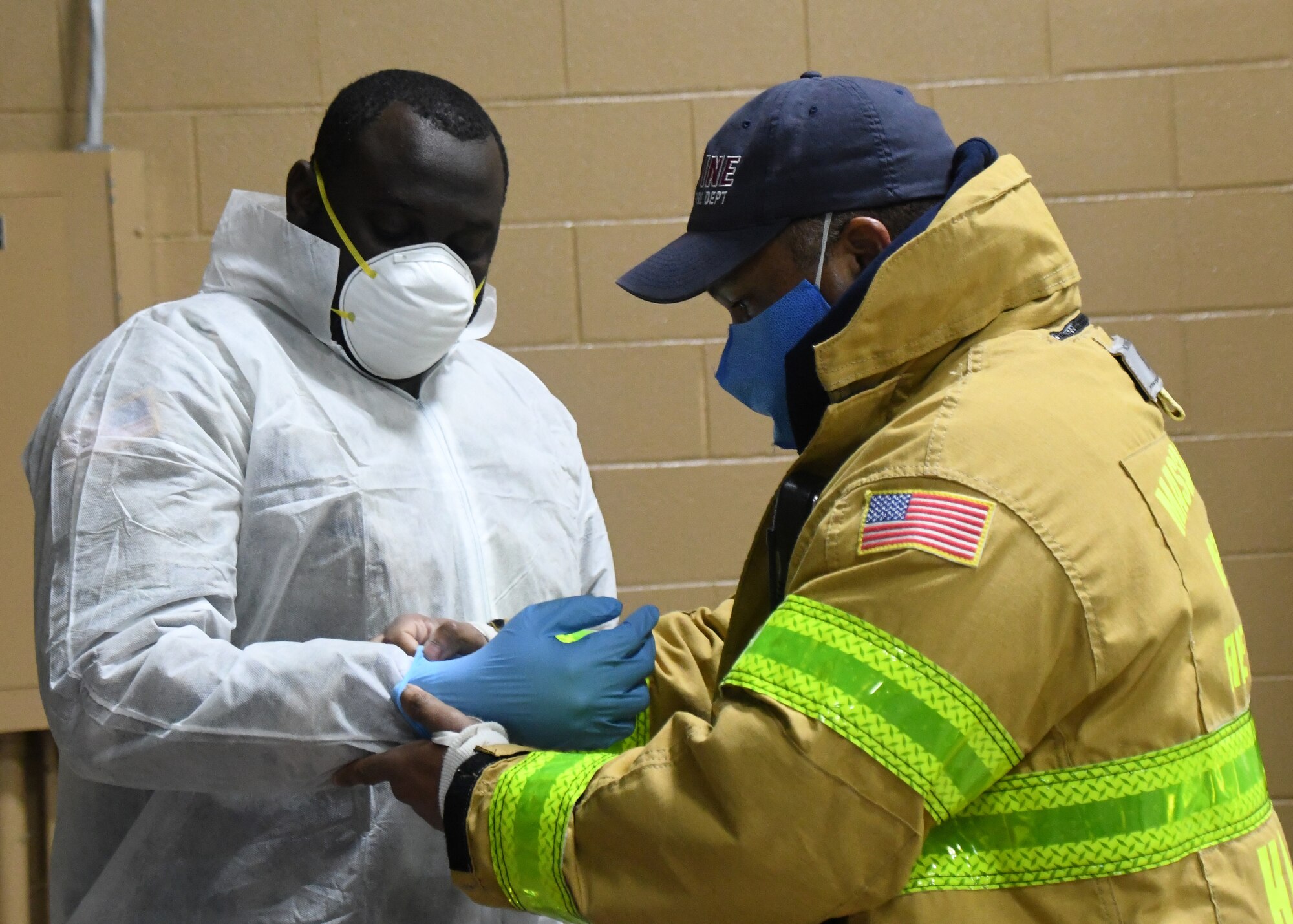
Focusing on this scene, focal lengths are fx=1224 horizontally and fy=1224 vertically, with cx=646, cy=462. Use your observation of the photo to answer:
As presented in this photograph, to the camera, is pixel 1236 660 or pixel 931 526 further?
pixel 1236 660

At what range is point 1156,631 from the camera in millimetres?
987

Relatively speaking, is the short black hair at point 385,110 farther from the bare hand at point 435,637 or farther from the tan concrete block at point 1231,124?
the tan concrete block at point 1231,124

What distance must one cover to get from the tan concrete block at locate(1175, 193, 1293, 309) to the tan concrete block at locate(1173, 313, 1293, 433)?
0.05 m

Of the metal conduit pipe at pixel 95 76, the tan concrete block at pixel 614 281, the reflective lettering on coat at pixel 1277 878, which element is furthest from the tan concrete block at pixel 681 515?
the reflective lettering on coat at pixel 1277 878

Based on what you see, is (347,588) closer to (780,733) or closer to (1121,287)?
(780,733)

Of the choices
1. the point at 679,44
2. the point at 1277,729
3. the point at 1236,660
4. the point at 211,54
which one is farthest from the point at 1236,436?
the point at 211,54

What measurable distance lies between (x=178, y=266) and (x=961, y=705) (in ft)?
6.55

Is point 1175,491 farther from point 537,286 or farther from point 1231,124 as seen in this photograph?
point 1231,124

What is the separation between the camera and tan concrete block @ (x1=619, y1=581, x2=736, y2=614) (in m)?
2.51

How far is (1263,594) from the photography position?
2537mm

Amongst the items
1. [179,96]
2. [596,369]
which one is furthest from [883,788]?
[179,96]

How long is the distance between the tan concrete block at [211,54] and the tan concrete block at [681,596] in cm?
119

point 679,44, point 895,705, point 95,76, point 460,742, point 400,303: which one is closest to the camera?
point 895,705

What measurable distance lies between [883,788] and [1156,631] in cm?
26
